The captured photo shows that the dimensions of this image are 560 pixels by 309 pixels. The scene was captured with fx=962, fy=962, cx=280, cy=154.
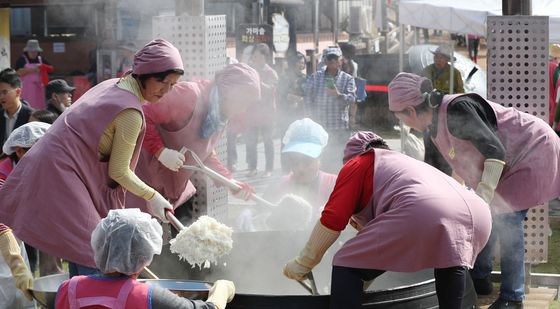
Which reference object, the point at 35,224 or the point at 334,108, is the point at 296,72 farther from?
the point at 35,224

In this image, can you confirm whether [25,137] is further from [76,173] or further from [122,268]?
[122,268]

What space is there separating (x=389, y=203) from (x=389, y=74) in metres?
12.1

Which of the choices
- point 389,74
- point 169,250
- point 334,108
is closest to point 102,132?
point 169,250

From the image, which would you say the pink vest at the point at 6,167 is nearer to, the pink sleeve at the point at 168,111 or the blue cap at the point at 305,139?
the pink sleeve at the point at 168,111

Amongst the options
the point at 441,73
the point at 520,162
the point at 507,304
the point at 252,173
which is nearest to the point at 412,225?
the point at 520,162

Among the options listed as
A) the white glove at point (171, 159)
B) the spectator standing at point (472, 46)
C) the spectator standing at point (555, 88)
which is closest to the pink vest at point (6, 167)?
the white glove at point (171, 159)

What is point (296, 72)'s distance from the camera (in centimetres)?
1340

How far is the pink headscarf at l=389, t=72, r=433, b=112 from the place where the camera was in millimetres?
4824

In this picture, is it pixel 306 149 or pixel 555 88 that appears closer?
pixel 306 149

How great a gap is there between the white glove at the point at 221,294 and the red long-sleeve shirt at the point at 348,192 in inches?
19.0

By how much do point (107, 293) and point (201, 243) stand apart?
143 cm

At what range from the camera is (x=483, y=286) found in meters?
5.83

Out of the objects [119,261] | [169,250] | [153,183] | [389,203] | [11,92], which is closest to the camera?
[119,261]

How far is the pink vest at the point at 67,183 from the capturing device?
13.5 ft
